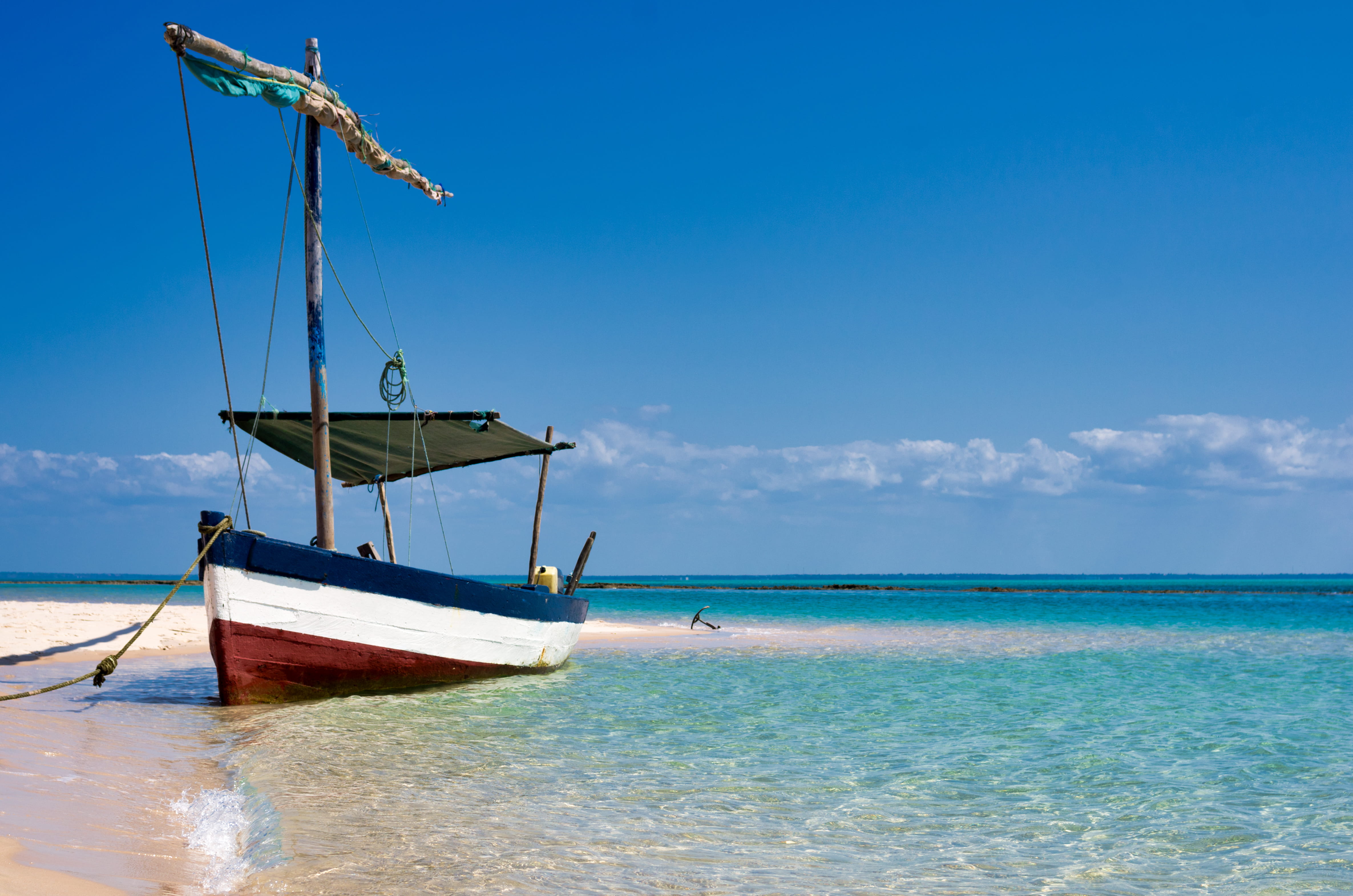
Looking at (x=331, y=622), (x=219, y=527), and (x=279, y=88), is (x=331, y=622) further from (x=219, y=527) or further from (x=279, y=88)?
(x=279, y=88)

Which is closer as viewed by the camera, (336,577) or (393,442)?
(336,577)

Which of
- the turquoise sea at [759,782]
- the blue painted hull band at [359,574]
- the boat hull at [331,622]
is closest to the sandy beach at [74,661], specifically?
the turquoise sea at [759,782]

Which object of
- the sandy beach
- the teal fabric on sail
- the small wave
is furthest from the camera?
the teal fabric on sail

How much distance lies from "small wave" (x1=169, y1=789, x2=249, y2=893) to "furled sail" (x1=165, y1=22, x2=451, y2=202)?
23.5 ft

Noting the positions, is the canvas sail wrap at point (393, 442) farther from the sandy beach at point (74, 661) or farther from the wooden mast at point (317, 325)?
the sandy beach at point (74, 661)

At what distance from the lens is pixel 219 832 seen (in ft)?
18.3

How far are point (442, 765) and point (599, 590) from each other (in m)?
80.7

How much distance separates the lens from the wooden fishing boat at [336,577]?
995cm

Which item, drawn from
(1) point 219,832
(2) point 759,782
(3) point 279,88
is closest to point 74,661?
(3) point 279,88

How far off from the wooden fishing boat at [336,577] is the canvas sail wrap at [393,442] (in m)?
0.04

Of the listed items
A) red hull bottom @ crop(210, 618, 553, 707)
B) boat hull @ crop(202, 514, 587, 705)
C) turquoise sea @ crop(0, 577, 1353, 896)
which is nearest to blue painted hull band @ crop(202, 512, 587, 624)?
boat hull @ crop(202, 514, 587, 705)

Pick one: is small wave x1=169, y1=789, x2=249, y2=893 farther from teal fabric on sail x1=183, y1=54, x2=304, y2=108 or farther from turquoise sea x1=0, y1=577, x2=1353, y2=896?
teal fabric on sail x1=183, y1=54, x2=304, y2=108

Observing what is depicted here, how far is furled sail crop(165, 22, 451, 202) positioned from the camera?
9.12 metres

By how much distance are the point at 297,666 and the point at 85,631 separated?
37.6ft
